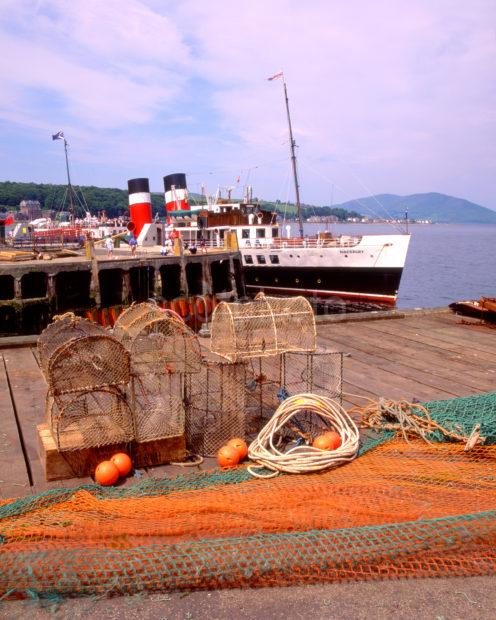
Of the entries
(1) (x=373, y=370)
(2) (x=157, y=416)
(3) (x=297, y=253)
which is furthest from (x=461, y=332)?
(3) (x=297, y=253)

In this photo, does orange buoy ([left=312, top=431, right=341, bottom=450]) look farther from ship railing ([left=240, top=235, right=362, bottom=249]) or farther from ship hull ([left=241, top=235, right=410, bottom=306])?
ship railing ([left=240, top=235, right=362, bottom=249])

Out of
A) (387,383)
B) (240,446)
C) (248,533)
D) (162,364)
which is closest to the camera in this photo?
(248,533)

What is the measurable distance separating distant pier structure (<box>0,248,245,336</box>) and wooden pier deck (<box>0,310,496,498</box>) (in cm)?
1136

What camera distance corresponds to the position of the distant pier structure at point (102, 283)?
69.4 ft

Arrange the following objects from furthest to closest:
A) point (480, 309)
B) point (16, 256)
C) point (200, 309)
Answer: point (16, 256)
point (200, 309)
point (480, 309)

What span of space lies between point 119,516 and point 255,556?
1030 mm

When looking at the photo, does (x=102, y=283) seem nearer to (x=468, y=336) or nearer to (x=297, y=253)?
(x=297, y=253)

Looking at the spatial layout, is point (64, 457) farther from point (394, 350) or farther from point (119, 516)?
point (394, 350)

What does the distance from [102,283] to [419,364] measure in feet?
62.3

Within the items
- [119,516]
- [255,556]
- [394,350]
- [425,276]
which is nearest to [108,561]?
[119,516]

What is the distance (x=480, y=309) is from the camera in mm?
11852

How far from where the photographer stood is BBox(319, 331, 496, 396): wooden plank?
727 centimetres

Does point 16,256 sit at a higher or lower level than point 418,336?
higher

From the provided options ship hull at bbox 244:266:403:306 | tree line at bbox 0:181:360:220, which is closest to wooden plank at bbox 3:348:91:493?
ship hull at bbox 244:266:403:306
